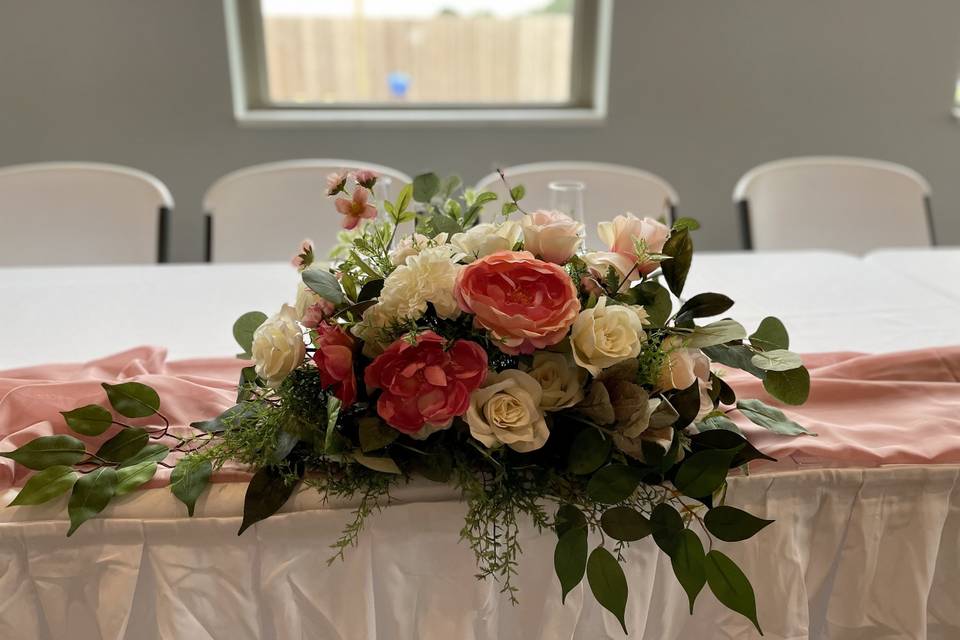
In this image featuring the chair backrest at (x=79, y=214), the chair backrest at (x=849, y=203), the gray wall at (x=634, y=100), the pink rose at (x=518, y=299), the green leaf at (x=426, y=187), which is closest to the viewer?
the pink rose at (x=518, y=299)

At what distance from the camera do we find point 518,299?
2.34 ft

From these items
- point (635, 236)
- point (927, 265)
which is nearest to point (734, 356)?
point (635, 236)

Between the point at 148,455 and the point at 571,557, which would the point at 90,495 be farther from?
the point at 571,557

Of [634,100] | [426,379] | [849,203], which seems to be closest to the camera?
[426,379]

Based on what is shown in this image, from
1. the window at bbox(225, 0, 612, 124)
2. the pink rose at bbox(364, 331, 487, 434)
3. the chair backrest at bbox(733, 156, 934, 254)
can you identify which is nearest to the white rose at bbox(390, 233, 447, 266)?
the pink rose at bbox(364, 331, 487, 434)

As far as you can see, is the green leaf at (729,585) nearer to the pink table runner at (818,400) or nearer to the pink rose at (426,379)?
the pink table runner at (818,400)

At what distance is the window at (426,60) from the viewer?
9.79 feet

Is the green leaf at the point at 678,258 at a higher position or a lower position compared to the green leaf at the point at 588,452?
higher

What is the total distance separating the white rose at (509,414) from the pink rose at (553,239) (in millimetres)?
111

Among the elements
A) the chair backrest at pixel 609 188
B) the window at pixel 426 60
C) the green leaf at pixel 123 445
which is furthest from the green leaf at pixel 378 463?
the window at pixel 426 60

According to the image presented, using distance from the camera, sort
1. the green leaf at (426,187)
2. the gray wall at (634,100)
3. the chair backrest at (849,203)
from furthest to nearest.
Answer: the gray wall at (634,100), the chair backrest at (849,203), the green leaf at (426,187)

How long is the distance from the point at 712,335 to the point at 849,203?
1634 mm

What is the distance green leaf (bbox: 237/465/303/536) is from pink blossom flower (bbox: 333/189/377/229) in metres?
0.24

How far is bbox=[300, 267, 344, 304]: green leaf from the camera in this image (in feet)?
2.55
